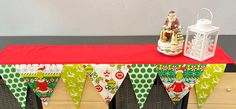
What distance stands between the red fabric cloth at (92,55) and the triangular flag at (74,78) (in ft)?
0.12

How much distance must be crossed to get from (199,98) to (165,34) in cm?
42

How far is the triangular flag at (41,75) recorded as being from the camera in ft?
4.52

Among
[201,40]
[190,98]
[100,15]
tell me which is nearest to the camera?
[201,40]

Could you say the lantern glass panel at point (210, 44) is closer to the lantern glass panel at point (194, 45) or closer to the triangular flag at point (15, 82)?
the lantern glass panel at point (194, 45)

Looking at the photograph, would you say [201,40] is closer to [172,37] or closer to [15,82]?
[172,37]

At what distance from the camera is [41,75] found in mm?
1393

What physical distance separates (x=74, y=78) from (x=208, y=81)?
0.75 metres

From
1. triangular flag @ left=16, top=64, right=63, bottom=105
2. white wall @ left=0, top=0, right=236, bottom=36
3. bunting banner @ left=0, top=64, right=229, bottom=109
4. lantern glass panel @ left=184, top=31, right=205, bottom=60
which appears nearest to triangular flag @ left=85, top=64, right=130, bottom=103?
bunting banner @ left=0, top=64, right=229, bottom=109

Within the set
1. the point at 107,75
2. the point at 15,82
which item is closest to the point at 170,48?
the point at 107,75

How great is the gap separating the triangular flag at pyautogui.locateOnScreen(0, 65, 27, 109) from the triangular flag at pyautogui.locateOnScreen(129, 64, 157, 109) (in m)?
0.63

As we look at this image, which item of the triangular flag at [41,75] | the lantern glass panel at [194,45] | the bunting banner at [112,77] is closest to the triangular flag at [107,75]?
the bunting banner at [112,77]

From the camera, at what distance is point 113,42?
5.59 ft

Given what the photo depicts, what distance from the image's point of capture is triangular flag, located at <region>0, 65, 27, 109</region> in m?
1.39

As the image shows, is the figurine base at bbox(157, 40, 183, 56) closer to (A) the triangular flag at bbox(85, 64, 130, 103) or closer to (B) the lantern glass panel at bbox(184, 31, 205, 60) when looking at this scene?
(B) the lantern glass panel at bbox(184, 31, 205, 60)
